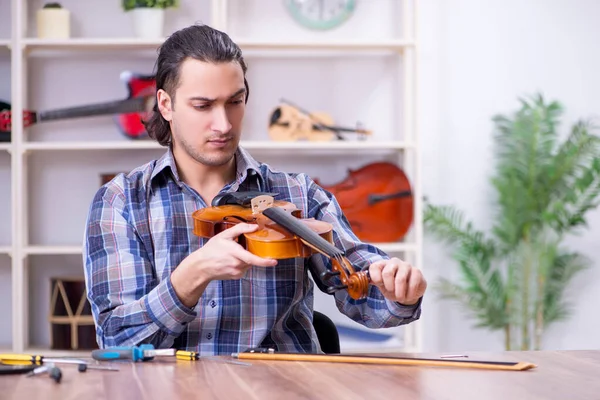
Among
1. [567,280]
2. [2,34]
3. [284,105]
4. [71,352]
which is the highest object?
[2,34]

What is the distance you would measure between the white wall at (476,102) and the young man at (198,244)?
2113mm

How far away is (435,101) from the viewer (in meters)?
4.10

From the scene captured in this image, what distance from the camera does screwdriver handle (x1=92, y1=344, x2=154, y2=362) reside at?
154 cm

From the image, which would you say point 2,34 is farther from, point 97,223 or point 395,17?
point 97,223

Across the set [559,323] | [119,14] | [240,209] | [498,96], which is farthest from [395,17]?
[240,209]

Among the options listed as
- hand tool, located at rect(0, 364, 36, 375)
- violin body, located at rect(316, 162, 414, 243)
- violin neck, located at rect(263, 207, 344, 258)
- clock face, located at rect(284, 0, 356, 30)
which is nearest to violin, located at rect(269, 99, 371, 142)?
violin body, located at rect(316, 162, 414, 243)

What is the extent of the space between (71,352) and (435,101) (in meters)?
1.92

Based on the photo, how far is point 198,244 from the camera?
1914 millimetres

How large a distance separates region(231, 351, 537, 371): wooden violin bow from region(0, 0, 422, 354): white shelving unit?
7.28 ft

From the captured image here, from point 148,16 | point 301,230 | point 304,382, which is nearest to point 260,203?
point 301,230

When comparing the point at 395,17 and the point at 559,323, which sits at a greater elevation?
the point at 395,17

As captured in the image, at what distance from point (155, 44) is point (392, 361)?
2.55m

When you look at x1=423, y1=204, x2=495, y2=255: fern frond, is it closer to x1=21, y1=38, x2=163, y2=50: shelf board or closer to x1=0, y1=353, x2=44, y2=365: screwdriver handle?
x1=21, y1=38, x2=163, y2=50: shelf board

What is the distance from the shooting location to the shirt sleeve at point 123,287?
1.68 metres
